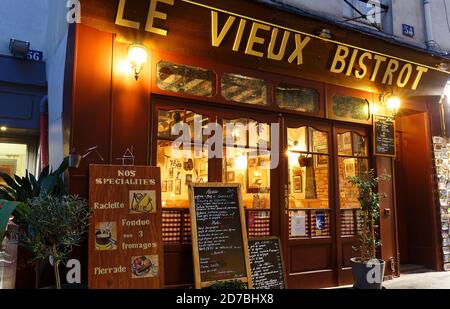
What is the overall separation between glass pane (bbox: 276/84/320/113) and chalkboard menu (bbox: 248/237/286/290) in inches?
84.1

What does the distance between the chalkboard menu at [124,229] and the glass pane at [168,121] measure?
0.75 meters

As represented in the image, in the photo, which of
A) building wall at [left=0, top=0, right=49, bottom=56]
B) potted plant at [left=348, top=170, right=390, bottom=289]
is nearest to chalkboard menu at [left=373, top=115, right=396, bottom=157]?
potted plant at [left=348, top=170, right=390, bottom=289]

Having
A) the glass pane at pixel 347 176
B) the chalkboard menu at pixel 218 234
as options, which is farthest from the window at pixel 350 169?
the chalkboard menu at pixel 218 234

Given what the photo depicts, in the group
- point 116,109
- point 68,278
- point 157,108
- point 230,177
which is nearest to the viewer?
point 68,278

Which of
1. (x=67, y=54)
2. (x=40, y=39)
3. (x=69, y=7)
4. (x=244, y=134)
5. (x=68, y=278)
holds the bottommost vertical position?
(x=68, y=278)

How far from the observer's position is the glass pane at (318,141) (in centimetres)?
668

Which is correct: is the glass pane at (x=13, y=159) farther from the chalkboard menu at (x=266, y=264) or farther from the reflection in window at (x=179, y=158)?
the chalkboard menu at (x=266, y=264)

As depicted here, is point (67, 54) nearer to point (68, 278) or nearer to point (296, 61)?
point (68, 278)

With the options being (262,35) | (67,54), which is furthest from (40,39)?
(262,35)

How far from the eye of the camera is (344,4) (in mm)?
7559

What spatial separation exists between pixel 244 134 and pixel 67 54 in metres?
2.68

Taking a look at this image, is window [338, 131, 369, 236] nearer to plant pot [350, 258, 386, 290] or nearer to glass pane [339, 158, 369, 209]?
glass pane [339, 158, 369, 209]

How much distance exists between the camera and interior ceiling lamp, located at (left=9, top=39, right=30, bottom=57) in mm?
7156

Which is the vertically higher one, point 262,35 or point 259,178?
point 262,35
